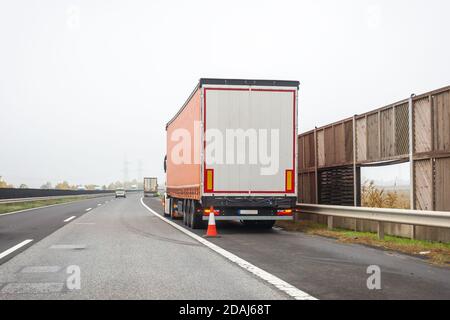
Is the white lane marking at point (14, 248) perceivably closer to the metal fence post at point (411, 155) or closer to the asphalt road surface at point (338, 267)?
the asphalt road surface at point (338, 267)

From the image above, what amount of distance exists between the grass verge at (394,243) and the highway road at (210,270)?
418 mm

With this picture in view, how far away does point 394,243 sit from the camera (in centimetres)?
1112

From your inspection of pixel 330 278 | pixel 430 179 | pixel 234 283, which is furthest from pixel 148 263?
pixel 430 179

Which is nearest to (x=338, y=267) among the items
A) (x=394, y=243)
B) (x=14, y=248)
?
(x=394, y=243)

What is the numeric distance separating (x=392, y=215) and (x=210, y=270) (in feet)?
16.9

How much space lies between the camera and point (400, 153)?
12.5 meters

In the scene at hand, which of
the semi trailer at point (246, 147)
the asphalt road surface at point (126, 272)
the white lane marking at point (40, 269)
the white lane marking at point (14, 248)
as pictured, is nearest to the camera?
the asphalt road surface at point (126, 272)

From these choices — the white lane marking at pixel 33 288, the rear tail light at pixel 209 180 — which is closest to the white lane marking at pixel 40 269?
the white lane marking at pixel 33 288

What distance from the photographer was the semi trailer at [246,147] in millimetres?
13453

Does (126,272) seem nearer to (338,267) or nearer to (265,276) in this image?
(265,276)

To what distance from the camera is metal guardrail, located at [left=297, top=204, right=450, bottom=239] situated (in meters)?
9.70
